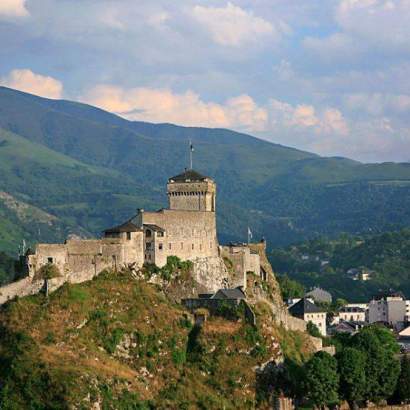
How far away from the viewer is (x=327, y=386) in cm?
10012

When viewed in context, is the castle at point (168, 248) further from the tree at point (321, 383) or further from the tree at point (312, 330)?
the tree at point (321, 383)

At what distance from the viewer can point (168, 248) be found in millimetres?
107125

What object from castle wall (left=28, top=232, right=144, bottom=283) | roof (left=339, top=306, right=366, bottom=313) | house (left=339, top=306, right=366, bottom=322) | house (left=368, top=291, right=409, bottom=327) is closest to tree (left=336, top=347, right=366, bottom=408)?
castle wall (left=28, top=232, right=144, bottom=283)

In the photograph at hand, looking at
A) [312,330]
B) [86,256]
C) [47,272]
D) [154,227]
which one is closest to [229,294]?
[154,227]

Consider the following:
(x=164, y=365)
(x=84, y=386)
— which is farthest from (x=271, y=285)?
(x=84, y=386)

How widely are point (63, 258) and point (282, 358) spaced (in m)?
20.8

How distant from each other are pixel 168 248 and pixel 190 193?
11.2m

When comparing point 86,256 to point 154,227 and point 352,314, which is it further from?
point 352,314

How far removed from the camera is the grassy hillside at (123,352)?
3465 inches

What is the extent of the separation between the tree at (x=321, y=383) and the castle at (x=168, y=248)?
45.7 feet

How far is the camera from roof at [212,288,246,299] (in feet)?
341

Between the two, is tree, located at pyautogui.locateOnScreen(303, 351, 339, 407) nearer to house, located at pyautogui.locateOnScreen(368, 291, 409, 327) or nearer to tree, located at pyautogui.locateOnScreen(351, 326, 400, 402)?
tree, located at pyautogui.locateOnScreen(351, 326, 400, 402)

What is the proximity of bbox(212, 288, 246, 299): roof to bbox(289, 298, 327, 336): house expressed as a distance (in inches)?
1015

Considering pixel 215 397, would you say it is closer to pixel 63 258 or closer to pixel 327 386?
pixel 327 386
